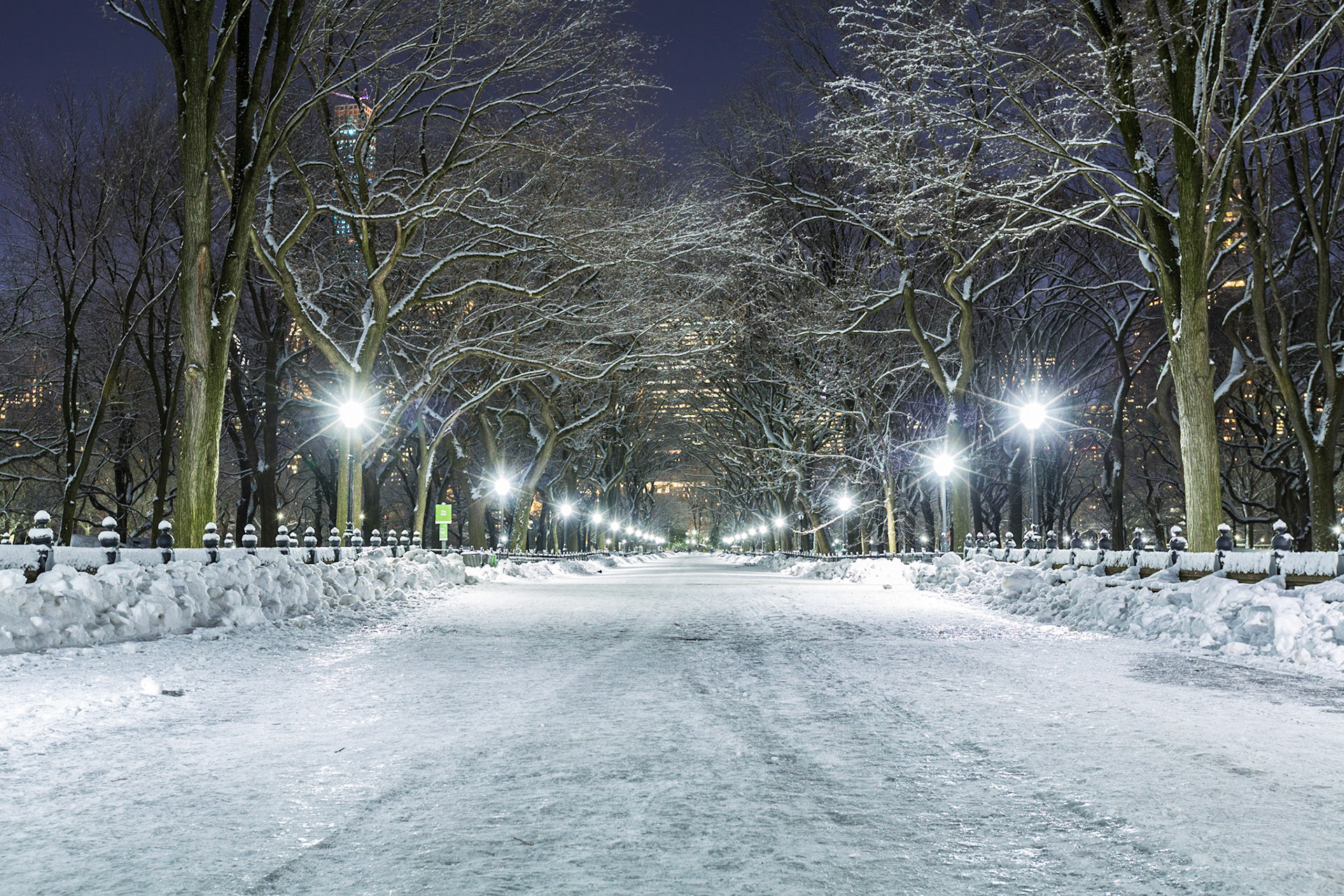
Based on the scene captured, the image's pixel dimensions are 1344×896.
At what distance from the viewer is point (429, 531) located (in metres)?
62.4

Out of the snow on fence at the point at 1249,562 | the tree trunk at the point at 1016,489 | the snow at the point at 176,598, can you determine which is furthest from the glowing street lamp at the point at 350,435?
the tree trunk at the point at 1016,489

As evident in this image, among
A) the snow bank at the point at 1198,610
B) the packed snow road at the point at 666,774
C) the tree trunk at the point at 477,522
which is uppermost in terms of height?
the tree trunk at the point at 477,522

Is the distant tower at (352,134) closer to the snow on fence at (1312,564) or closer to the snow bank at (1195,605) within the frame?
the snow bank at (1195,605)

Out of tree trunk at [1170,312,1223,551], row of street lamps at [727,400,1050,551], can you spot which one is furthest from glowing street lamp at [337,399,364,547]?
tree trunk at [1170,312,1223,551]

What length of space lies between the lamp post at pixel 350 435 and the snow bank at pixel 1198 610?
14820 millimetres

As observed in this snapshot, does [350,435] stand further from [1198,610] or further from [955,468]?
[1198,610]

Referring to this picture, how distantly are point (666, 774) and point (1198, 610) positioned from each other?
793cm

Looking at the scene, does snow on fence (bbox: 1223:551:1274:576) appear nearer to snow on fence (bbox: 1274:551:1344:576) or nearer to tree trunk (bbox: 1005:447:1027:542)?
snow on fence (bbox: 1274:551:1344:576)

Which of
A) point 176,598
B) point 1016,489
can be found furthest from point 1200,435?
point 1016,489

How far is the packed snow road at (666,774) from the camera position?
3.43 m

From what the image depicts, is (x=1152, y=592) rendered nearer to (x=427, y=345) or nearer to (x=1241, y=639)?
(x=1241, y=639)

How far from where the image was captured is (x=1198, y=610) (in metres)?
10.4

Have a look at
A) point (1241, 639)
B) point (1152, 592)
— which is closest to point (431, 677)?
point (1241, 639)

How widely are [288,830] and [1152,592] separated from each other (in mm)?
10639
